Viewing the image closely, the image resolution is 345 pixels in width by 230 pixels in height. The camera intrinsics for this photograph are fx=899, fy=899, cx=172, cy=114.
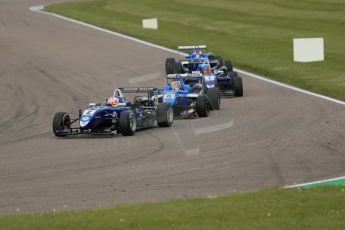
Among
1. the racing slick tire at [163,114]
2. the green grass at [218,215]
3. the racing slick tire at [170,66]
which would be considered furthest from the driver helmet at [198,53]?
the green grass at [218,215]

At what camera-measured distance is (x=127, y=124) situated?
1950 centimetres

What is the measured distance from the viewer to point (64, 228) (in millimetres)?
10109

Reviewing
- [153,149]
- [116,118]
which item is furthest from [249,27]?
[153,149]

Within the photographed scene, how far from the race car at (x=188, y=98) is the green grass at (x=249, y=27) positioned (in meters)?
3.86

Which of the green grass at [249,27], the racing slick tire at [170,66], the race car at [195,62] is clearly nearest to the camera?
the race car at [195,62]

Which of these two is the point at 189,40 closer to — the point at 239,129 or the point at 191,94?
the point at 191,94

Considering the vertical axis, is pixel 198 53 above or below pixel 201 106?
above

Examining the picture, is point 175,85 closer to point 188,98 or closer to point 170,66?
point 188,98

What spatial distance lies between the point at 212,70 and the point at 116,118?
839 centimetres

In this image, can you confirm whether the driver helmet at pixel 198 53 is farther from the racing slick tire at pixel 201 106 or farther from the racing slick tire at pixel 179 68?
the racing slick tire at pixel 201 106

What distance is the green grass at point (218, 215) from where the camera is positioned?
10.1 meters

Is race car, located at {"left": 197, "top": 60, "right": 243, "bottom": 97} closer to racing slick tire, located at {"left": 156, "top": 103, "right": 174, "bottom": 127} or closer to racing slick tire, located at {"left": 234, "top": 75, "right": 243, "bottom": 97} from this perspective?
racing slick tire, located at {"left": 234, "top": 75, "right": 243, "bottom": 97}

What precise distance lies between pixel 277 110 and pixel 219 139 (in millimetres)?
5085

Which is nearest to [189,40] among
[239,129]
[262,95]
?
[262,95]
